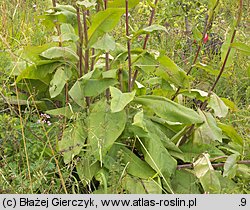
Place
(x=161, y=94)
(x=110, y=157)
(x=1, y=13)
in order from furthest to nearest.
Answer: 1. (x=1, y=13)
2. (x=161, y=94)
3. (x=110, y=157)

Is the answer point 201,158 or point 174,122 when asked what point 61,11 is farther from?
point 201,158

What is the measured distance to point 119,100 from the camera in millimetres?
2939

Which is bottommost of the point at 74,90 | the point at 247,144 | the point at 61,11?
the point at 247,144

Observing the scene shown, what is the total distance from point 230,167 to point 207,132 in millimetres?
283

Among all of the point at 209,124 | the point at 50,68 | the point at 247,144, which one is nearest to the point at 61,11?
the point at 50,68

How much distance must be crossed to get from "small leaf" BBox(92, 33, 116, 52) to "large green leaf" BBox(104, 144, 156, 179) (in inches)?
21.5

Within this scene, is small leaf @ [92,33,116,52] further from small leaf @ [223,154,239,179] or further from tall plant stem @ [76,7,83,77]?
small leaf @ [223,154,239,179]

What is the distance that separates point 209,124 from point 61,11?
107 centimetres

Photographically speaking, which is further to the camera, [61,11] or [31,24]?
[31,24]

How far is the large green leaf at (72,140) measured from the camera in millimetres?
2891

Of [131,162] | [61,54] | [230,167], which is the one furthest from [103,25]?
[230,167]

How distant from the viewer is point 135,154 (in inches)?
127

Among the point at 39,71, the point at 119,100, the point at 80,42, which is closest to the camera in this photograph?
the point at 119,100

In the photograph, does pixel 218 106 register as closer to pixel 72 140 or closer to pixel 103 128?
pixel 103 128
